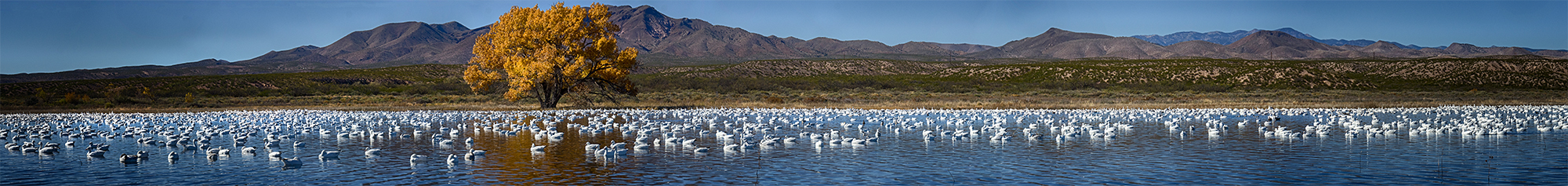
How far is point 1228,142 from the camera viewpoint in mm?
15109

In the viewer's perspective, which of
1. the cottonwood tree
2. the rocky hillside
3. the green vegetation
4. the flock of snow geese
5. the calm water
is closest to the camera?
the calm water

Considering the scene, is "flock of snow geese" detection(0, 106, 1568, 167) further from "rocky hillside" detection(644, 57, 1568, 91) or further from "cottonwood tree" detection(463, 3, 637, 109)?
"rocky hillside" detection(644, 57, 1568, 91)

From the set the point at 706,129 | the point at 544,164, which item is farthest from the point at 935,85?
the point at 544,164

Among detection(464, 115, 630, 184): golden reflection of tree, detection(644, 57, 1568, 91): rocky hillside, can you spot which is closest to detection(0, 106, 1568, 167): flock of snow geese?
detection(464, 115, 630, 184): golden reflection of tree

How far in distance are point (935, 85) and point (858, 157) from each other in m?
62.0

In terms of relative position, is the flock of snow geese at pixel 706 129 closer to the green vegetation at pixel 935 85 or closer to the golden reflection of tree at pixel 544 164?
the golden reflection of tree at pixel 544 164

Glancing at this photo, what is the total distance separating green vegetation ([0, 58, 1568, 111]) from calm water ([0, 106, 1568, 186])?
2041 centimetres

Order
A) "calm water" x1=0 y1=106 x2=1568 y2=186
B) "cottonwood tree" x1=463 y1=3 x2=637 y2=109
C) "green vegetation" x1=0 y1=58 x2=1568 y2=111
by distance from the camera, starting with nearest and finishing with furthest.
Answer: "calm water" x1=0 y1=106 x2=1568 y2=186 < "cottonwood tree" x1=463 y1=3 x2=637 y2=109 < "green vegetation" x1=0 y1=58 x2=1568 y2=111

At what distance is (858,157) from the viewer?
41.4 feet

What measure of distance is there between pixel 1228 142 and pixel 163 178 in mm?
14421

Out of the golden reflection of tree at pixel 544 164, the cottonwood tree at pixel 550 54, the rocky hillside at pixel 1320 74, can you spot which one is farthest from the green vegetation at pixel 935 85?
the golden reflection of tree at pixel 544 164

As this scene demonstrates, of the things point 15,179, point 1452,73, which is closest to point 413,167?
point 15,179

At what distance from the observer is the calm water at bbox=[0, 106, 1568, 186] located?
10188mm

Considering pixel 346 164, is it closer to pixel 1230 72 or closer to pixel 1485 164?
pixel 1485 164
